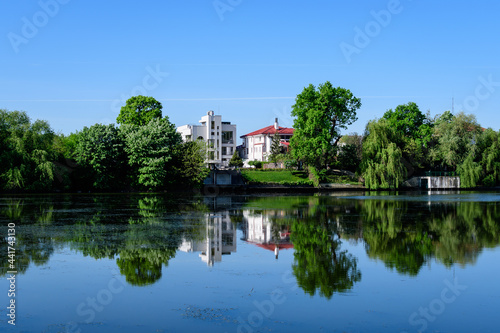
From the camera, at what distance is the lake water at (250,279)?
9.50 meters

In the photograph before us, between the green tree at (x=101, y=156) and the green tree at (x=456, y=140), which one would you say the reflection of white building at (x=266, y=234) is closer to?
the green tree at (x=101, y=156)

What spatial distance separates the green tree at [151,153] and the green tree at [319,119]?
2026 centimetres

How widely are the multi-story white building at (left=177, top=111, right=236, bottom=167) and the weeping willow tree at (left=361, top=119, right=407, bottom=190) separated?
42.2 m

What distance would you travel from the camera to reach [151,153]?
6512cm

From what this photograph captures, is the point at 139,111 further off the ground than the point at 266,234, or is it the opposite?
the point at 139,111

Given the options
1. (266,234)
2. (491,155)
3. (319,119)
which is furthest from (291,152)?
(266,234)

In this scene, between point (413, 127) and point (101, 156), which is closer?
point (101, 156)

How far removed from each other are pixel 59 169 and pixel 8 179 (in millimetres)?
6227

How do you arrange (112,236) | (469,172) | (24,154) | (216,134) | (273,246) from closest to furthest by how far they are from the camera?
(273,246)
(112,236)
(24,154)
(469,172)
(216,134)

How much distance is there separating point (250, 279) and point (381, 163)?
64845 millimetres

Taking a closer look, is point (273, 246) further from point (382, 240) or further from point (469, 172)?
point (469, 172)

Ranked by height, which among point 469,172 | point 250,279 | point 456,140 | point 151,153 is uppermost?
point 456,140

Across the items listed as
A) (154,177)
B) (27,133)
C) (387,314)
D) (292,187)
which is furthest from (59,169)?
(387,314)

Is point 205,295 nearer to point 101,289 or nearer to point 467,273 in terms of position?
point 101,289
